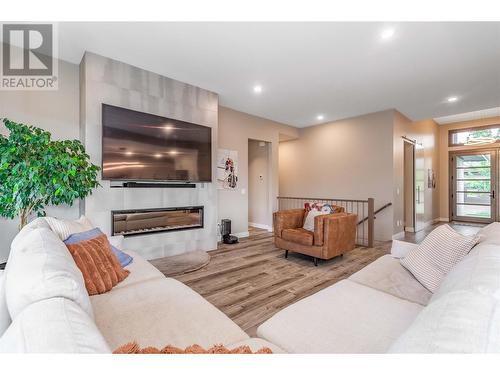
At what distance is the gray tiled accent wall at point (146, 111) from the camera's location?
3002 mm

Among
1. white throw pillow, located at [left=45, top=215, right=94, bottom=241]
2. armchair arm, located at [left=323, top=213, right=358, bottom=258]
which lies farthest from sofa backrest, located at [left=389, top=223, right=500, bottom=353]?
armchair arm, located at [left=323, top=213, right=358, bottom=258]

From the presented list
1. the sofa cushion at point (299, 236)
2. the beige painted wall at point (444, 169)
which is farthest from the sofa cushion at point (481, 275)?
the beige painted wall at point (444, 169)

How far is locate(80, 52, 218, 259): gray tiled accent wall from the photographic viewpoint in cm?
300

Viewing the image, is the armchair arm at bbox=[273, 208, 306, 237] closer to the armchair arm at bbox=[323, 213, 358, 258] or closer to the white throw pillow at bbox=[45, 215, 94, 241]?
the armchair arm at bbox=[323, 213, 358, 258]

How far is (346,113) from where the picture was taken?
5.35 metres

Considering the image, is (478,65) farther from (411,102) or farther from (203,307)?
(203,307)

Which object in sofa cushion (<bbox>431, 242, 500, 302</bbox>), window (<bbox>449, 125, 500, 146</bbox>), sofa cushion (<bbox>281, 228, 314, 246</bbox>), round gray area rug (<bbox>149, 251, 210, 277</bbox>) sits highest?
window (<bbox>449, 125, 500, 146</bbox>)

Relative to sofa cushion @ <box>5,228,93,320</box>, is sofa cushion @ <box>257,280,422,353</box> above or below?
below

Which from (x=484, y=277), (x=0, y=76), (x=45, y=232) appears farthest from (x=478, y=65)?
(x=0, y=76)

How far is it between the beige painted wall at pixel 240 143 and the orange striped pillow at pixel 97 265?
3265 millimetres

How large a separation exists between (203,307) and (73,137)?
3.22 m

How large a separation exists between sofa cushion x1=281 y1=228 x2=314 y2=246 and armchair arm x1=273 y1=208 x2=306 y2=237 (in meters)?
0.10

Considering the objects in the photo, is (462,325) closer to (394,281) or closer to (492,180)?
(394,281)

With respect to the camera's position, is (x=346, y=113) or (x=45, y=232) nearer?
(x=45, y=232)
